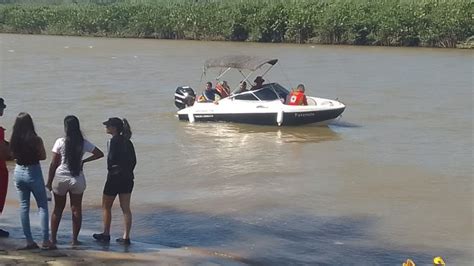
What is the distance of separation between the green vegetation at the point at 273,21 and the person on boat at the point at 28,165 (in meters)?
44.4

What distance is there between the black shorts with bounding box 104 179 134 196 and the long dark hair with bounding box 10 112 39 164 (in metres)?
0.94

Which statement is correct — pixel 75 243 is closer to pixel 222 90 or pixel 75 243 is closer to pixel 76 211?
pixel 76 211

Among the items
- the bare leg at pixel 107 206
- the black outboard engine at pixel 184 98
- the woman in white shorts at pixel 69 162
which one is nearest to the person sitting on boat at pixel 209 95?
the black outboard engine at pixel 184 98

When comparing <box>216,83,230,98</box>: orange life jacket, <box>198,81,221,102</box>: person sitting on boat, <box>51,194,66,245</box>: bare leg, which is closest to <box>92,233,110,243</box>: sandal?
<box>51,194,66,245</box>: bare leg

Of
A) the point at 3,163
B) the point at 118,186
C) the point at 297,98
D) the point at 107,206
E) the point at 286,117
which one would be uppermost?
the point at 3,163

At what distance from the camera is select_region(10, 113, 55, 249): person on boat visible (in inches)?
340

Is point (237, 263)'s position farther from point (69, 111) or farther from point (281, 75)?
point (281, 75)

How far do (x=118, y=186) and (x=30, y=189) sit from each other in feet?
3.02

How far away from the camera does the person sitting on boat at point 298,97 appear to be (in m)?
21.5

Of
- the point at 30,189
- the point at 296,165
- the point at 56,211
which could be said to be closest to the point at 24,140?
the point at 30,189

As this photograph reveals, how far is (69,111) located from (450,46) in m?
31.3

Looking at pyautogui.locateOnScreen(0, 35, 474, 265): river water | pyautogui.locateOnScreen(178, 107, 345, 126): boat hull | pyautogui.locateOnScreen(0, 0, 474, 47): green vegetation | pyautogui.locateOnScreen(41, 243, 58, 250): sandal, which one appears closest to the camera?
pyautogui.locateOnScreen(41, 243, 58, 250): sandal

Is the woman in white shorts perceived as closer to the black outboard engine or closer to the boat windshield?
the boat windshield

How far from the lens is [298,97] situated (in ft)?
70.7
